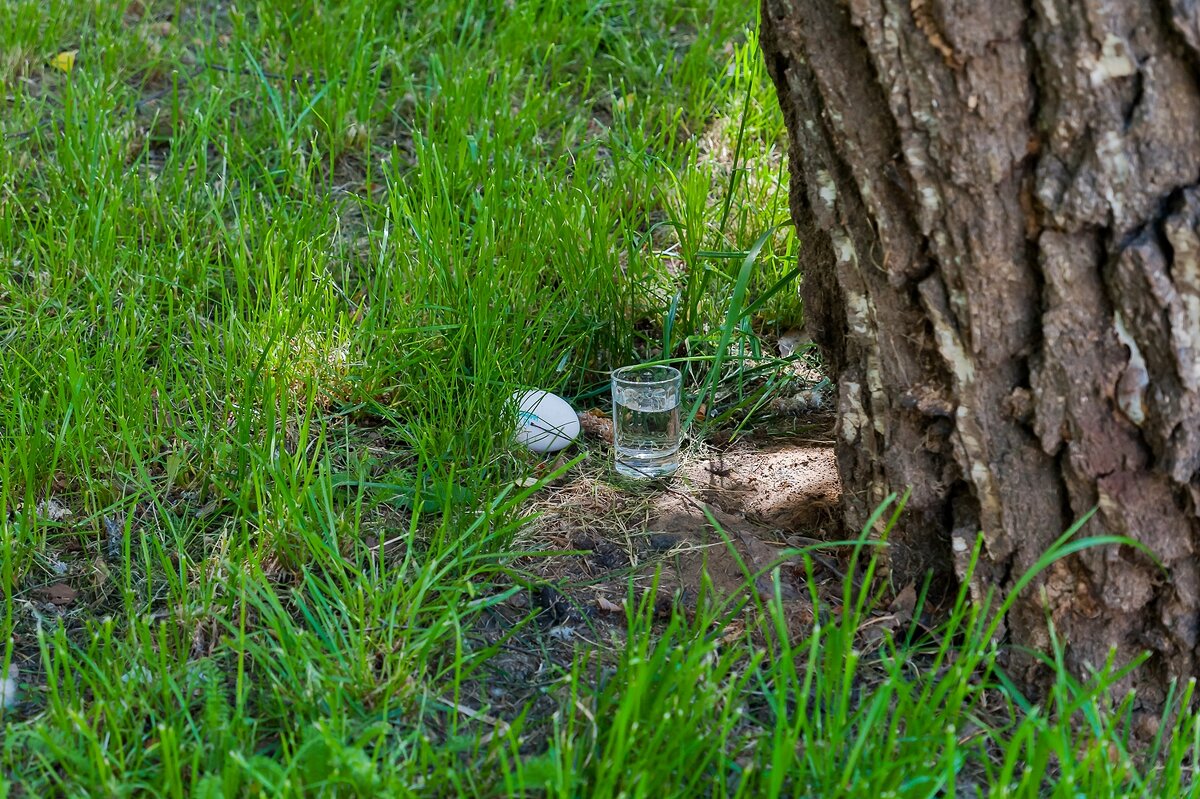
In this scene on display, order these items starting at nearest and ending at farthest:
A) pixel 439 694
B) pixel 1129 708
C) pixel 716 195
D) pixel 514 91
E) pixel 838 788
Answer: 1. pixel 838 788
2. pixel 1129 708
3. pixel 439 694
4. pixel 716 195
5. pixel 514 91

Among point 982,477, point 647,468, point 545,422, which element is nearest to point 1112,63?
point 982,477

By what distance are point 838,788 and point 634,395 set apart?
3.50ft

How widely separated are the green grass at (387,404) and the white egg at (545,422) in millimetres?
57

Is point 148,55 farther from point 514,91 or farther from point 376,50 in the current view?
point 514,91

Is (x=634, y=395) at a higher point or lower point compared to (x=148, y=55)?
lower

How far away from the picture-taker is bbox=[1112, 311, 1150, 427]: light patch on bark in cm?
169

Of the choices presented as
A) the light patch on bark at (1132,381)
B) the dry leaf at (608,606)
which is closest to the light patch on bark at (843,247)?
the light patch on bark at (1132,381)

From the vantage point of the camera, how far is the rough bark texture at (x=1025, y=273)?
160 cm

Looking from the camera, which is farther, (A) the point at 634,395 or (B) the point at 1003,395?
(A) the point at 634,395

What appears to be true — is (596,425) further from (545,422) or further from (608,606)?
(608,606)

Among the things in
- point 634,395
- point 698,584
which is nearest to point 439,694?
point 698,584

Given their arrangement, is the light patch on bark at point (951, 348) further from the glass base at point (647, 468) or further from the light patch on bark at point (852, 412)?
the glass base at point (647, 468)

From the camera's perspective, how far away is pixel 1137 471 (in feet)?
5.77

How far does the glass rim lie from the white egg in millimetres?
133
